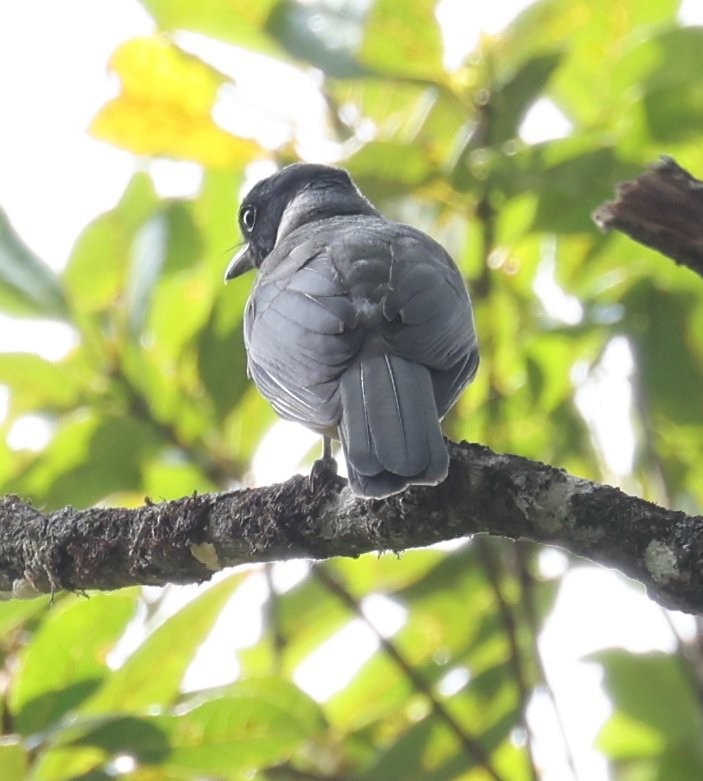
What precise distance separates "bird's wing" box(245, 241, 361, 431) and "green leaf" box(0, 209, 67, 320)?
61 centimetres

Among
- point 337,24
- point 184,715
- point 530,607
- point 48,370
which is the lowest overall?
point 530,607

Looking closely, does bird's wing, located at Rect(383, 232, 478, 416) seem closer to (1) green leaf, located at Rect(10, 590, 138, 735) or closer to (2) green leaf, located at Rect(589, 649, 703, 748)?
(1) green leaf, located at Rect(10, 590, 138, 735)

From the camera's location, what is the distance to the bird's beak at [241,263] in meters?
4.37

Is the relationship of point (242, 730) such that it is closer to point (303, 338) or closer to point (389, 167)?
point (303, 338)

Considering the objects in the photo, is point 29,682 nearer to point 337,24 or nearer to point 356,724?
point 356,724

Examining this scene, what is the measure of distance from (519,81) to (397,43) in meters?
0.47

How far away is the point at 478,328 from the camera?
371 centimetres

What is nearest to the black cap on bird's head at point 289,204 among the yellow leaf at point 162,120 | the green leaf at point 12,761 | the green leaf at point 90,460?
the yellow leaf at point 162,120

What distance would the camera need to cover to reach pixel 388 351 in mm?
2840

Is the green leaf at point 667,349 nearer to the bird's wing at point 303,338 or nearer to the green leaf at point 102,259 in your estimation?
the bird's wing at point 303,338

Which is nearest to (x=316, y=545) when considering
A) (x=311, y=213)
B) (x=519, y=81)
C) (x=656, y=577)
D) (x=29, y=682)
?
(x=656, y=577)

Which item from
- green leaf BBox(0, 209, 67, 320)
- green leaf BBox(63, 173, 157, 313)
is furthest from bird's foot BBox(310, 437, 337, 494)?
green leaf BBox(63, 173, 157, 313)

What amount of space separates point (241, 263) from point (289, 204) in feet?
1.24

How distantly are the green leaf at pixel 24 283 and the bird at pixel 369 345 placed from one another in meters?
0.59
